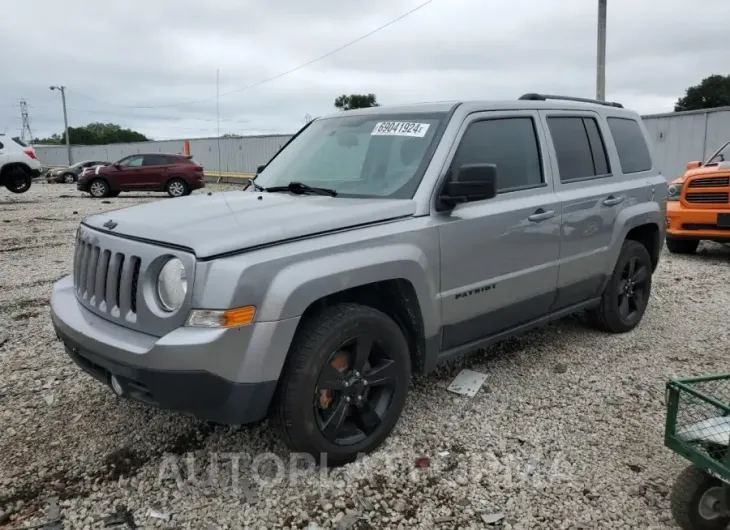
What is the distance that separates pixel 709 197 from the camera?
7.98m

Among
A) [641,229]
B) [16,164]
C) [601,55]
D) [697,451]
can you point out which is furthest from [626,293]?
[16,164]

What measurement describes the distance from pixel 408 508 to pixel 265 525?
2.12ft

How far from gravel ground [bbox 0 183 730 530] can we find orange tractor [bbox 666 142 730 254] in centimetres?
382

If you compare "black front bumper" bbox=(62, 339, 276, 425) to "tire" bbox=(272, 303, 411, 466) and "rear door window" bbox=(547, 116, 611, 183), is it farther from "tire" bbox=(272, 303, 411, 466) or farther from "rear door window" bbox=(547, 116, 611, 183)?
"rear door window" bbox=(547, 116, 611, 183)

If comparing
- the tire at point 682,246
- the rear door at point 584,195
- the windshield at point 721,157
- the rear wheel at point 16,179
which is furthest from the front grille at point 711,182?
the rear wheel at point 16,179

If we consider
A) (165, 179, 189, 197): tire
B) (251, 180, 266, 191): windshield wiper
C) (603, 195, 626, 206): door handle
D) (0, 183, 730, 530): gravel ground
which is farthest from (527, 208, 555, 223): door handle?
(165, 179, 189, 197): tire

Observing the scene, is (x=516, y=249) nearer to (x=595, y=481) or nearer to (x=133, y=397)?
(x=595, y=481)

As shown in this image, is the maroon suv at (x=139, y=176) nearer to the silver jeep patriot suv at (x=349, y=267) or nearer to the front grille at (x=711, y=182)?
the front grille at (x=711, y=182)

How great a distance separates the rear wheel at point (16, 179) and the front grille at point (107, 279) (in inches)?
649

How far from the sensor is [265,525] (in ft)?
8.60

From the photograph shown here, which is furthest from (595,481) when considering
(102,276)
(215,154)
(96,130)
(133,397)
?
(96,130)

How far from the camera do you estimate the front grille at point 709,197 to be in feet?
25.6

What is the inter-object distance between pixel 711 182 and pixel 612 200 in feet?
14.4

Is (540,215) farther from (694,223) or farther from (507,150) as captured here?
(694,223)
